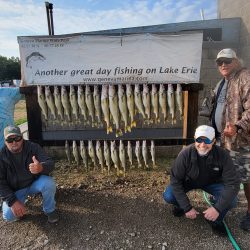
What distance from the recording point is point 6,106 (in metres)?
4.07

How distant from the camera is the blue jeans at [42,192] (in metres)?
→ 3.49

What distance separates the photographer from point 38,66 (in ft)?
13.7

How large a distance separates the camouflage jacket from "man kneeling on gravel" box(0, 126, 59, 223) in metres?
2.20

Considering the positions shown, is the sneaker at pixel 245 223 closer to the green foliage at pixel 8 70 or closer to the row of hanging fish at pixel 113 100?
the row of hanging fish at pixel 113 100

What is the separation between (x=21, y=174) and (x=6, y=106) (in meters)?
1.10

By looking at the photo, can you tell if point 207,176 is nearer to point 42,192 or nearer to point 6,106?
point 42,192

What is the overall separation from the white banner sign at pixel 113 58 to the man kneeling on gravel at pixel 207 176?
1219 mm

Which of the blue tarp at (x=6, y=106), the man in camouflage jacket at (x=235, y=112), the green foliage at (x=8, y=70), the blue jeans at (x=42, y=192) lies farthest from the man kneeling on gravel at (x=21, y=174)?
the green foliage at (x=8, y=70)

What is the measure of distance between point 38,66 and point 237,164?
2977 millimetres

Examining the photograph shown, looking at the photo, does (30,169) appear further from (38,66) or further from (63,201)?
(38,66)

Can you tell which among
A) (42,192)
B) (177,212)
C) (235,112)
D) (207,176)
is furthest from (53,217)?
(235,112)

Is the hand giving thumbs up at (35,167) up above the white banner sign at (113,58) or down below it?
below

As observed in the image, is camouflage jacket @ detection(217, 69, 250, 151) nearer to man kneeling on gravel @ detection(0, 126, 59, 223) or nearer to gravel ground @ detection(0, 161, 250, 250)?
gravel ground @ detection(0, 161, 250, 250)

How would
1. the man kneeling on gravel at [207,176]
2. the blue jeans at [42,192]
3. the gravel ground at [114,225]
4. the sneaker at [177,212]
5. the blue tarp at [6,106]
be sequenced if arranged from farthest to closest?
the blue tarp at [6,106], the sneaker at [177,212], the blue jeans at [42,192], the gravel ground at [114,225], the man kneeling on gravel at [207,176]
